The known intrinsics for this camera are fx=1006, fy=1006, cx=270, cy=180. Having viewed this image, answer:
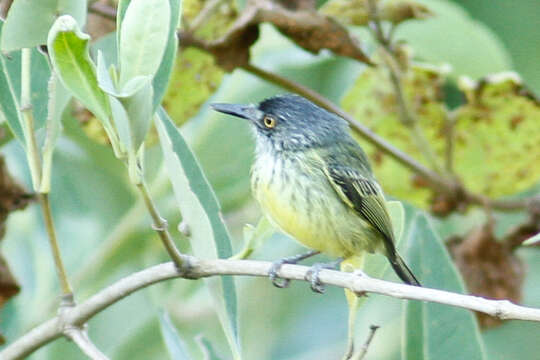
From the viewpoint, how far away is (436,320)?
204 cm

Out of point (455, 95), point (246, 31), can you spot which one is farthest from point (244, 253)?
point (455, 95)

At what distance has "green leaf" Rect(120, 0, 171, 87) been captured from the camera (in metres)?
1.53

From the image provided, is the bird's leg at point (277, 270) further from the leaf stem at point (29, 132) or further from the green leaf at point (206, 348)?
the leaf stem at point (29, 132)

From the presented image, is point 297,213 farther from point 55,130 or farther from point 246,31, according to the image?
point 55,130

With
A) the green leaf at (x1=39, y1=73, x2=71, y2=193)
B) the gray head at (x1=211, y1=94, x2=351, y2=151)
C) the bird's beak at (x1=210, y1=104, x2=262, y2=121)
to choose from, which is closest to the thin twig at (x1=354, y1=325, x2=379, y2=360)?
the green leaf at (x1=39, y1=73, x2=71, y2=193)

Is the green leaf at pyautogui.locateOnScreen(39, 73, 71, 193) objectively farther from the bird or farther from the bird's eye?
the bird's eye

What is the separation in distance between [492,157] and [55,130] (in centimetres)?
161

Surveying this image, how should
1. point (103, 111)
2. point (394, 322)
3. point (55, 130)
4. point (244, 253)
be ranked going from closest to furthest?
point (103, 111), point (55, 130), point (244, 253), point (394, 322)

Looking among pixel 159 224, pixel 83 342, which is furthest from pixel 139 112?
pixel 83 342

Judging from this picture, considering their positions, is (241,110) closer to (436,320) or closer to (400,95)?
(400,95)

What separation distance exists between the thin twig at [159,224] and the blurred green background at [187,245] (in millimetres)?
933

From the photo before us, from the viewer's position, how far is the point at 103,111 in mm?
1562

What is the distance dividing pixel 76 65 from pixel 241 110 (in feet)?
3.28

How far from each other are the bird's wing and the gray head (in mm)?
136
